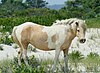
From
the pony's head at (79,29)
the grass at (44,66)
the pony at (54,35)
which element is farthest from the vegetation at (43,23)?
the pony's head at (79,29)

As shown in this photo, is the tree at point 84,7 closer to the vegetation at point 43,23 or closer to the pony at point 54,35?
the vegetation at point 43,23

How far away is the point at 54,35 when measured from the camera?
7.09 meters

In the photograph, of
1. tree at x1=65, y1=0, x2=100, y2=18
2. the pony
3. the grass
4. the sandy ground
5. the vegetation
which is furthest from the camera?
tree at x1=65, y1=0, x2=100, y2=18

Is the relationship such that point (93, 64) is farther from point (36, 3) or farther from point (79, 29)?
point (36, 3)

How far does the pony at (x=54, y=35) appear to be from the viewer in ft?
22.8

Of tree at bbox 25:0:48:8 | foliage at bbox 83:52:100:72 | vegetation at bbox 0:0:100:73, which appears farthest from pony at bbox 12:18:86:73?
tree at bbox 25:0:48:8

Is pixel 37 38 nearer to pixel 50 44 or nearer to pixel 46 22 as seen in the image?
pixel 50 44

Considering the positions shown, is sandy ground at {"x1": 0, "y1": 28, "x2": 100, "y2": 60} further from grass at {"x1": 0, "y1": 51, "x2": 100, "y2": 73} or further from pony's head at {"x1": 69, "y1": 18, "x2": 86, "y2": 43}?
pony's head at {"x1": 69, "y1": 18, "x2": 86, "y2": 43}

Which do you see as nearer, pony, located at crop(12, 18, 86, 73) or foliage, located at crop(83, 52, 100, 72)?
pony, located at crop(12, 18, 86, 73)

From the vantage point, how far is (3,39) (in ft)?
42.3

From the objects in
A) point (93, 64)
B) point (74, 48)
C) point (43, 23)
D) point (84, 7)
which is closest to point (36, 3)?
point (84, 7)

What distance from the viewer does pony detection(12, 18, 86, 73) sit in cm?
696

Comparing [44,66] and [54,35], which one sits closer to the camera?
[54,35]

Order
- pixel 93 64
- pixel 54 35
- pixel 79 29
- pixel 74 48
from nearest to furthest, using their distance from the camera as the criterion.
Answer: pixel 79 29 < pixel 54 35 < pixel 93 64 < pixel 74 48
